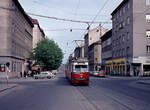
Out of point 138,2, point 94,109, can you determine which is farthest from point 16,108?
point 138,2

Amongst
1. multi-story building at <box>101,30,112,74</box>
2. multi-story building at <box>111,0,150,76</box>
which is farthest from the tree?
multi-story building at <box>111,0,150,76</box>

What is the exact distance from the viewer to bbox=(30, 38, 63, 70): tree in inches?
2296

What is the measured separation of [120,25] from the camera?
57.2m

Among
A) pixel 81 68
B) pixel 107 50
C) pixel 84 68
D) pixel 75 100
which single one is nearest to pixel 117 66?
pixel 107 50

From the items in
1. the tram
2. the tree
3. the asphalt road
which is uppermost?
the tree

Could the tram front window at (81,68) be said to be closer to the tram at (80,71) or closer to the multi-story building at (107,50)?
the tram at (80,71)

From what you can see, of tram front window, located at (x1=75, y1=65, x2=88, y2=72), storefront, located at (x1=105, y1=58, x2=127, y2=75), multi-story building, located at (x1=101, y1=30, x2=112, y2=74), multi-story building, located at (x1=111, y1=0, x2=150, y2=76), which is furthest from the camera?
multi-story building, located at (x1=101, y1=30, x2=112, y2=74)

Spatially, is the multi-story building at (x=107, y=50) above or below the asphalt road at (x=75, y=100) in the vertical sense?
above

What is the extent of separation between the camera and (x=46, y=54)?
192ft

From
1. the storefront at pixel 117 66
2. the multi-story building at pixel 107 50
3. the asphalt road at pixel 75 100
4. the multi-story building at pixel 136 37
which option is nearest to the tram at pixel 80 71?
the asphalt road at pixel 75 100

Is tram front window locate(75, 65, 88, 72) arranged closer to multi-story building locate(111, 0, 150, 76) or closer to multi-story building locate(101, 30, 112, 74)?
multi-story building locate(111, 0, 150, 76)

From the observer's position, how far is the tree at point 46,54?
58.3m

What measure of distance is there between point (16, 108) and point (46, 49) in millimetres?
47550

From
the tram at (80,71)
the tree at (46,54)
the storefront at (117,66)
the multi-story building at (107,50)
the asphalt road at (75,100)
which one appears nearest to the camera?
the asphalt road at (75,100)
